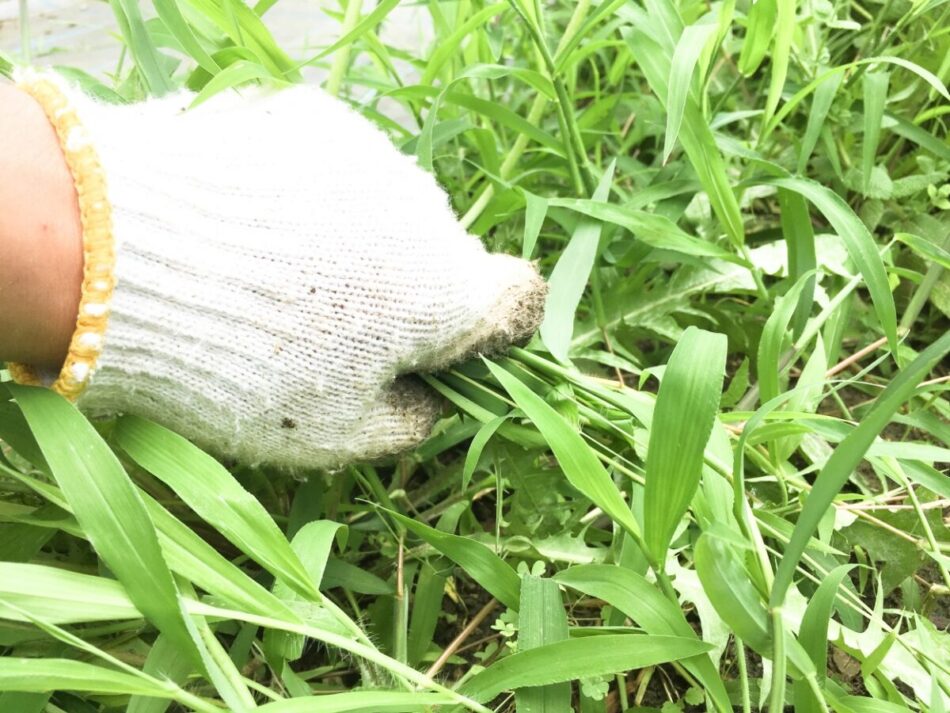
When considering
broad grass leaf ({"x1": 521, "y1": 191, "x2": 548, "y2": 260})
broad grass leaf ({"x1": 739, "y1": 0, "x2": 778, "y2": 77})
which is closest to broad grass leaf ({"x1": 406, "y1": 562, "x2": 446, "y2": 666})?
broad grass leaf ({"x1": 521, "y1": 191, "x2": 548, "y2": 260})

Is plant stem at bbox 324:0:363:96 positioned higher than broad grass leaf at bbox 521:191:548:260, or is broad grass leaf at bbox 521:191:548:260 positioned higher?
plant stem at bbox 324:0:363:96

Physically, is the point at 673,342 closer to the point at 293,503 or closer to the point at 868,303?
the point at 868,303

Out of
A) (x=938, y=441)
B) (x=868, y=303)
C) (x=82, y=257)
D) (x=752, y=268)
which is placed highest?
(x=82, y=257)

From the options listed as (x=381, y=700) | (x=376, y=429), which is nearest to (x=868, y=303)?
(x=376, y=429)

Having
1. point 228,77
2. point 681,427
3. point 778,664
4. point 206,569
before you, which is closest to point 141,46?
point 228,77

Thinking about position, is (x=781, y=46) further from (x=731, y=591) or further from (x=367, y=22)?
(x=731, y=591)

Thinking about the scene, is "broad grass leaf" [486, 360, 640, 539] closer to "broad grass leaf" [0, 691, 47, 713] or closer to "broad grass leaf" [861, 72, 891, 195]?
"broad grass leaf" [0, 691, 47, 713]
